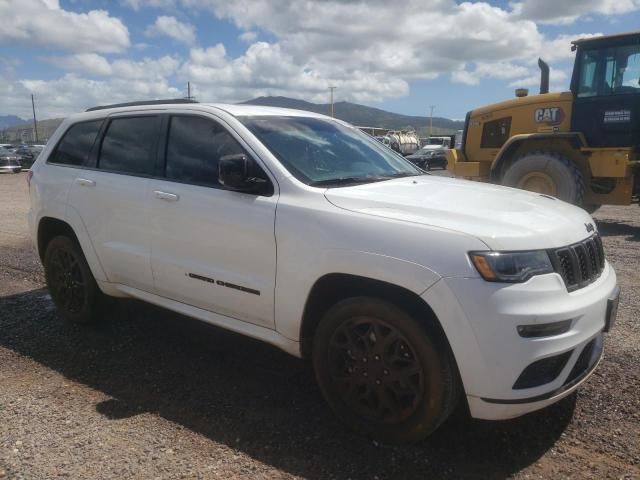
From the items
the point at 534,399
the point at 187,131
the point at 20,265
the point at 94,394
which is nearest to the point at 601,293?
the point at 534,399

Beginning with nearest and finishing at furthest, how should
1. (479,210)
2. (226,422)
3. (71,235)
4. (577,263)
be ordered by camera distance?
1. (577,263)
2. (479,210)
3. (226,422)
4. (71,235)

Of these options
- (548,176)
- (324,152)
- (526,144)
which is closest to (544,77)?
(526,144)

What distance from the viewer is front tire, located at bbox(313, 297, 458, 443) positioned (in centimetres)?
269

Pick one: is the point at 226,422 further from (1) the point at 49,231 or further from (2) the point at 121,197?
(1) the point at 49,231

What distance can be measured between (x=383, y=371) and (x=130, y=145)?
2664 mm

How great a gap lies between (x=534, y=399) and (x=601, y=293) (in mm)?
701

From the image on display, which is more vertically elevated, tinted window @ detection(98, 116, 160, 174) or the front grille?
tinted window @ detection(98, 116, 160, 174)

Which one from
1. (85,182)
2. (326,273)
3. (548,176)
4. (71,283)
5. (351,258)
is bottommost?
(71,283)

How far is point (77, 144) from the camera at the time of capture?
4.73 meters

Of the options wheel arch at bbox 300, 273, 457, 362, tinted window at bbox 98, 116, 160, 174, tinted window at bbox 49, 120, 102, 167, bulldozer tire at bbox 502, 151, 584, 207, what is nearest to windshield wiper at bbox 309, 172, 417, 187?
wheel arch at bbox 300, 273, 457, 362

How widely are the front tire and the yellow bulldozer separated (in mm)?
7208

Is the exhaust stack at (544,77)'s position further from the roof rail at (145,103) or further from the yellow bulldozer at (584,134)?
the roof rail at (145,103)

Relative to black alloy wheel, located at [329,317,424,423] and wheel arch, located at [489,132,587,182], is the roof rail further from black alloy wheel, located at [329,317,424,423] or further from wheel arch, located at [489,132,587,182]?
wheel arch, located at [489,132,587,182]

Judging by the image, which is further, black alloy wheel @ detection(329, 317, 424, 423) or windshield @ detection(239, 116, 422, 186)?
windshield @ detection(239, 116, 422, 186)
